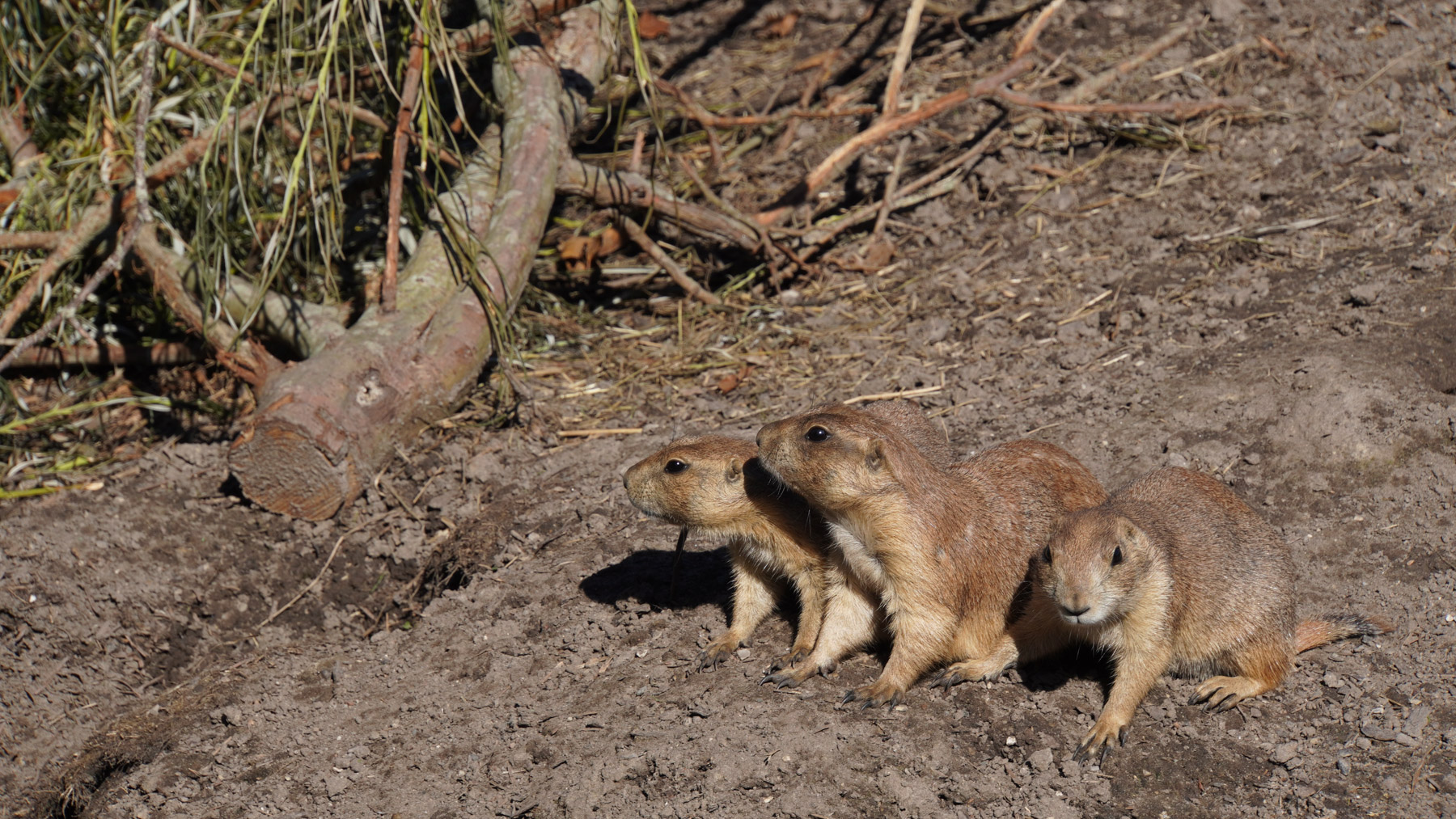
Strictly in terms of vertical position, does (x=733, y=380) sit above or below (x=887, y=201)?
below

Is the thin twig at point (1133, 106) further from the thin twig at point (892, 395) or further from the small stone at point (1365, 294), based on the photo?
the thin twig at point (892, 395)

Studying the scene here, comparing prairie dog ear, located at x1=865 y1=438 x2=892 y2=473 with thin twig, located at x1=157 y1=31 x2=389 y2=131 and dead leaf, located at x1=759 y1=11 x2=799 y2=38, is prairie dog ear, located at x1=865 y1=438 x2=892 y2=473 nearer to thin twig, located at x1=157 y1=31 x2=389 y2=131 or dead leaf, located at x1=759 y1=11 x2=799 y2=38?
thin twig, located at x1=157 y1=31 x2=389 y2=131

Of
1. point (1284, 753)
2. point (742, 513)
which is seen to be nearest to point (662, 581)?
point (742, 513)

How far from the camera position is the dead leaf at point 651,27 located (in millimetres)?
9438

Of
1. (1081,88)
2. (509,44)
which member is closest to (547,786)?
(509,44)

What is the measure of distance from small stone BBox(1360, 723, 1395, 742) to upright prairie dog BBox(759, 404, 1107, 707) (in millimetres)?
1143

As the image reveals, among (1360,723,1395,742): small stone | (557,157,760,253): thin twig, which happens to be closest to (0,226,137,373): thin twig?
(557,157,760,253): thin twig

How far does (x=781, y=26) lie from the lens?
9.57 metres

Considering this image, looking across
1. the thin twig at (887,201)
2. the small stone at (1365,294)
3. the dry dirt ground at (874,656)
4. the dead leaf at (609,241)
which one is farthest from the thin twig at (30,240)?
the small stone at (1365,294)

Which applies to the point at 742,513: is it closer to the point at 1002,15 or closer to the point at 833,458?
the point at 833,458

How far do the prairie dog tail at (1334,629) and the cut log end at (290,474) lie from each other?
4.26 metres

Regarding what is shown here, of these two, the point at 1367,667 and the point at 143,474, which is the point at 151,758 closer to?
the point at 143,474

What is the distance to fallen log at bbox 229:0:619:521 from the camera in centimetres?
546

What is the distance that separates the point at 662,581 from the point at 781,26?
245 inches
